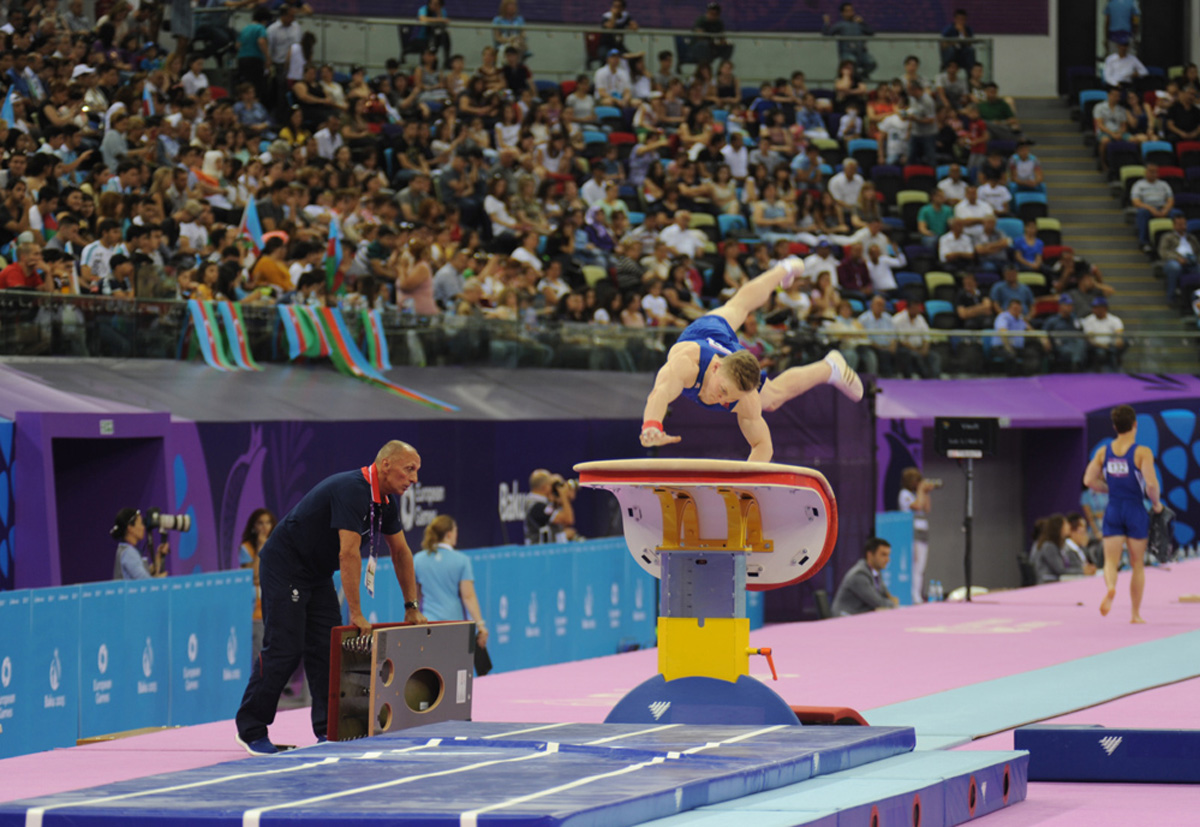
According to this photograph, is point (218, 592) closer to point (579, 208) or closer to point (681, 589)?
point (681, 589)

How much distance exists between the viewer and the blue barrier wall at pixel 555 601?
11.5 meters

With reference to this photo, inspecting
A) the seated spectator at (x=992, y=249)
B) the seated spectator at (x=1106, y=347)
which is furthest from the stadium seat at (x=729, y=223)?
the seated spectator at (x=1106, y=347)

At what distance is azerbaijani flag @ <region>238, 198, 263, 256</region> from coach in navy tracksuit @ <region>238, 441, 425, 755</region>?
7837mm

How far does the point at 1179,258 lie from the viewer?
21.9 meters

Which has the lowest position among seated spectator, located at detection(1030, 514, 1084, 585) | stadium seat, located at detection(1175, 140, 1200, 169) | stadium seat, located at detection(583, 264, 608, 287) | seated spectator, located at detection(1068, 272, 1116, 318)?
seated spectator, located at detection(1030, 514, 1084, 585)

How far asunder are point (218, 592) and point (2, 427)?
6.76ft

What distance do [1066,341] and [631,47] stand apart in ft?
25.6

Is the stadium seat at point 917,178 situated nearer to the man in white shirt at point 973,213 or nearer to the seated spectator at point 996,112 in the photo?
the man in white shirt at point 973,213

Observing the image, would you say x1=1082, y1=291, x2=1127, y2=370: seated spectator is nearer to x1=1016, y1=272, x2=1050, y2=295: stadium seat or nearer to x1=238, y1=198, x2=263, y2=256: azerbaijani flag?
x1=1016, y1=272, x2=1050, y2=295: stadium seat

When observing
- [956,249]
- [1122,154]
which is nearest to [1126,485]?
[956,249]

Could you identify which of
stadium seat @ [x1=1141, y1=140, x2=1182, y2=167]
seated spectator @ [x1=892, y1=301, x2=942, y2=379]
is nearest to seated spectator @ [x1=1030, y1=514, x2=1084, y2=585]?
seated spectator @ [x1=892, y1=301, x2=942, y2=379]

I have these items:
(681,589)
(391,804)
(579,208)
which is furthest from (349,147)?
(391,804)

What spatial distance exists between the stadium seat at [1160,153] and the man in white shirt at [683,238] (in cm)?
822

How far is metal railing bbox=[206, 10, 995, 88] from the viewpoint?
2098cm
